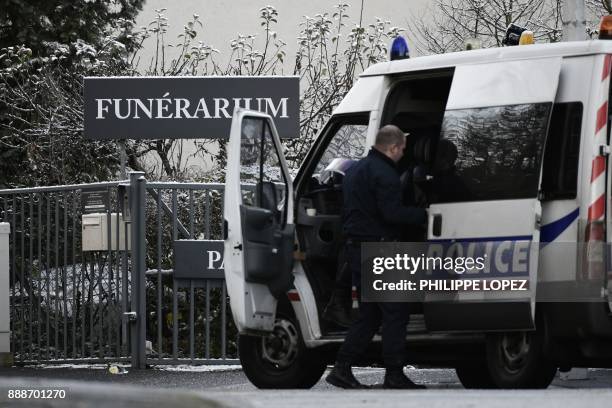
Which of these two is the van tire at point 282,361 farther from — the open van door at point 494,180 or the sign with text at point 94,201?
the sign with text at point 94,201

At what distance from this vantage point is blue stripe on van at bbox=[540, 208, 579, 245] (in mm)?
9070

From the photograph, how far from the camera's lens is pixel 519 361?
9.48 m

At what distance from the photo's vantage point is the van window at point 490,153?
30.4 ft

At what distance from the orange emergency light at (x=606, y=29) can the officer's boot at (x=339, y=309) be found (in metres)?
2.65

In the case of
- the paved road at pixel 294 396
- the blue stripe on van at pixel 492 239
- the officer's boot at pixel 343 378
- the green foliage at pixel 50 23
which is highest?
the green foliage at pixel 50 23

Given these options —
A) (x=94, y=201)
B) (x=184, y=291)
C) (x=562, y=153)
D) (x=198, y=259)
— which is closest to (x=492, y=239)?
(x=562, y=153)

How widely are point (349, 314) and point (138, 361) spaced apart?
15.3 ft

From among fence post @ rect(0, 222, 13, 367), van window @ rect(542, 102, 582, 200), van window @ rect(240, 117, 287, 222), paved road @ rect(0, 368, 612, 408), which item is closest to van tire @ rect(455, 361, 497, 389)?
paved road @ rect(0, 368, 612, 408)

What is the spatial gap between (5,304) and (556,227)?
7842mm

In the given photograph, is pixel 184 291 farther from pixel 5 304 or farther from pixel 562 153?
pixel 562 153

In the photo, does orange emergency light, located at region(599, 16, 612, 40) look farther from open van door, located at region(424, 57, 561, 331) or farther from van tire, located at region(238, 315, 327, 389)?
van tire, located at region(238, 315, 327, 389)

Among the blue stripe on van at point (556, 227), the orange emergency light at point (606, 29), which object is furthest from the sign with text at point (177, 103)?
the blue stripe on van at point (556, 227)

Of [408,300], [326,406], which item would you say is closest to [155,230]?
[408,300]

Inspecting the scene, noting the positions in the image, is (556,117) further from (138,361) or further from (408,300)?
(138,361)
